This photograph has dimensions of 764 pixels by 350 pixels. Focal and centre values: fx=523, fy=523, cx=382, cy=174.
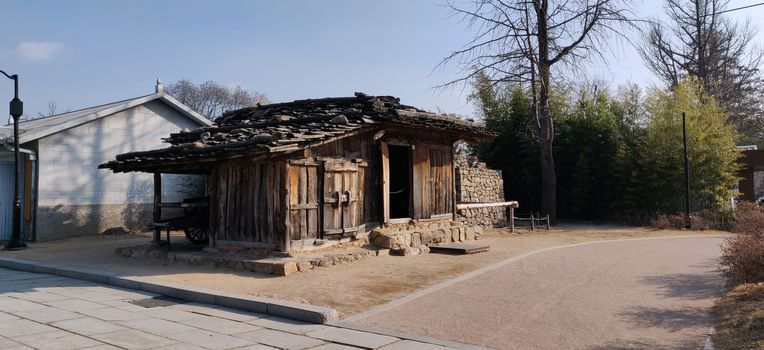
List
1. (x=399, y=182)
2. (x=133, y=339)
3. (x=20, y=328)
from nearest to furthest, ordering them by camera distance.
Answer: (x=133, y=339) → (x=20, y=328) → (x=399, y=182)

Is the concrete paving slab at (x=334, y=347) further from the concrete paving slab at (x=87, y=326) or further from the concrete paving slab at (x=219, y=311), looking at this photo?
the concrete paving slab at (x=87, y=326)

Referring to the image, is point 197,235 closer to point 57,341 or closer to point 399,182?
point 399,182

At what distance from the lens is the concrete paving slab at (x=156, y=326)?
5.90 meters

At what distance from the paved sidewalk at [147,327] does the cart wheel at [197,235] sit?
5.37 meters

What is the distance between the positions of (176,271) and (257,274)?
168 centimetres

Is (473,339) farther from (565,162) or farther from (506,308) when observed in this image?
(565,162)

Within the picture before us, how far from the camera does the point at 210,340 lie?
5.50 metres

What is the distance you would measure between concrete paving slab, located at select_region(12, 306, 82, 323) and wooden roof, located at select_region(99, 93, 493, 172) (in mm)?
3766

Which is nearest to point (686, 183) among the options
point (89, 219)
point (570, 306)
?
point (570, 306)

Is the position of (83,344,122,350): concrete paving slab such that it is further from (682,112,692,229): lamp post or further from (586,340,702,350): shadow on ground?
(682,112,692,229): lamp post

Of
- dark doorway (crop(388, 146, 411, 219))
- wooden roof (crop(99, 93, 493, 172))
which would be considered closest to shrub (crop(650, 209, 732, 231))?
wooden roof (crop(99, 93, 493, 172))

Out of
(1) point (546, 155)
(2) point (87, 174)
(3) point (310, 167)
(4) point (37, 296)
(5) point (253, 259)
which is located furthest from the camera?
(1) point (546, 155)

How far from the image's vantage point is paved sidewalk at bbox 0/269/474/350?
5359 mm

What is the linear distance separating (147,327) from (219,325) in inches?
31.8
